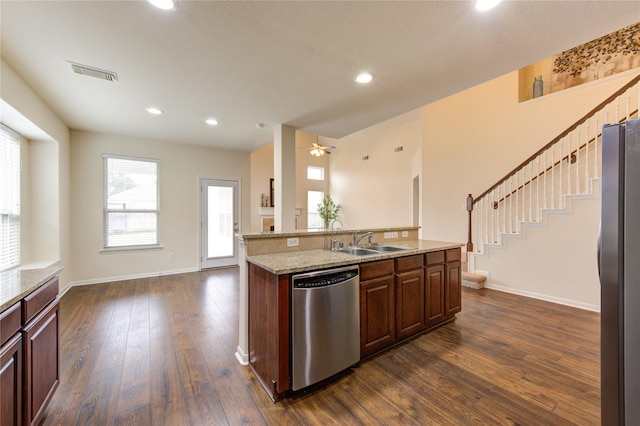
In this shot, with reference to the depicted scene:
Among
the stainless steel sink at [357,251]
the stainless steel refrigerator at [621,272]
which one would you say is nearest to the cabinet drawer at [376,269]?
the stainless steel sink at [357,251]

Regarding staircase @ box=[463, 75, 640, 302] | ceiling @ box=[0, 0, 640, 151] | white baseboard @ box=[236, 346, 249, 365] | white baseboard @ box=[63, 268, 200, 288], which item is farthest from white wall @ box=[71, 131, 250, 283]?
staircase @ box=[463, 75, 640, 302]

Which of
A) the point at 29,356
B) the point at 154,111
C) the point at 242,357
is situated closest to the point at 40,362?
the point at 29,356

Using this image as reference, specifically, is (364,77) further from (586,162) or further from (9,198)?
(9,198)

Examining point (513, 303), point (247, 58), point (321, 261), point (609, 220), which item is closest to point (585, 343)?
point (513, 303)

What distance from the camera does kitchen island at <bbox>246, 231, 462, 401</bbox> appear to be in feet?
6.04

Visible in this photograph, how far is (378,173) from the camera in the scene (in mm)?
8602

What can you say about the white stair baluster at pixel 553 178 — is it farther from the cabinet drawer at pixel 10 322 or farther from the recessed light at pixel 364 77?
the cabinet drawer at pixel 10 322

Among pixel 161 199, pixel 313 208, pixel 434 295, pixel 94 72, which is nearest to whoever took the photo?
pixel 94 72

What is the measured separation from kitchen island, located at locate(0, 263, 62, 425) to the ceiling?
6.01ft

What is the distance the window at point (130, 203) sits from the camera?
4.86 meters

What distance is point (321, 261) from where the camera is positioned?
211cm

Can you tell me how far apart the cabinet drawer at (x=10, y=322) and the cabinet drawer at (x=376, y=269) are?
2106 millimetres

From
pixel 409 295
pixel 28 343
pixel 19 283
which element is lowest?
pixel 409 295

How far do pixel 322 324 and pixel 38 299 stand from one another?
5.78ft
